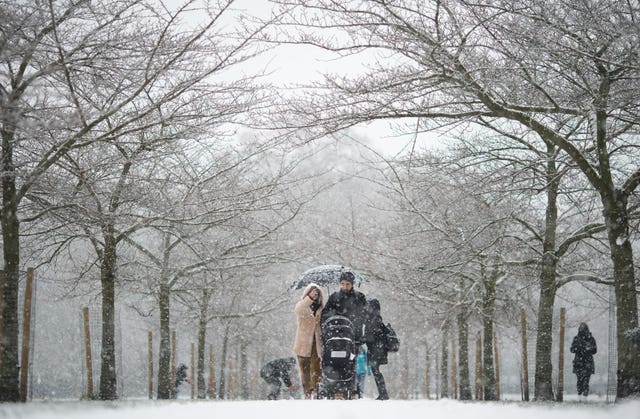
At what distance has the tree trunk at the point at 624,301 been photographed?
348 inches

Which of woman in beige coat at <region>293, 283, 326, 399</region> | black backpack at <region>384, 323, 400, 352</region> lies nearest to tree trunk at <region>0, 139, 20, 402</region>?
woman in beige coat at <region>293, 283, 326, 399</region>

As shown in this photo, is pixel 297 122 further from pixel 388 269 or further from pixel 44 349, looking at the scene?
pixel 44 349

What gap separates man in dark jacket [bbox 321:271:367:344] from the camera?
10.5 metres

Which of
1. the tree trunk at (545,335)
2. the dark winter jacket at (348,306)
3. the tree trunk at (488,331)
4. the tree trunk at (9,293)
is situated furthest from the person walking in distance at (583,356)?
the tree trunk at (9,293)

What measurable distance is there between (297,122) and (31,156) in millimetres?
3730

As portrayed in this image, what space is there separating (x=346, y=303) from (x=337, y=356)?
2.94 ft

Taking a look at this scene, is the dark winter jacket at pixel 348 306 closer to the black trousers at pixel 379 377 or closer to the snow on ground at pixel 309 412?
the black trousers at pixel 379 377

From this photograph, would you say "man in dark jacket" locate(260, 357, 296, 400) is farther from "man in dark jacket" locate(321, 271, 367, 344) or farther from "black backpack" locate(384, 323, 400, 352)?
"man in dark jacket" locate(321, 271, 367, 344)

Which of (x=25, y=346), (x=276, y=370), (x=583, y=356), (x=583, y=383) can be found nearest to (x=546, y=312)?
(x=583, y=356)

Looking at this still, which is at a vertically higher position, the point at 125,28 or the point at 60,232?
the point at 125,28

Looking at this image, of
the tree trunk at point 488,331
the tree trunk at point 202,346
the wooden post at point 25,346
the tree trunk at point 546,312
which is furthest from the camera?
the tree trunk at point 202,346

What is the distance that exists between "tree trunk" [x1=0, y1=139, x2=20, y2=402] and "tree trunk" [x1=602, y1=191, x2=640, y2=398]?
314 inches

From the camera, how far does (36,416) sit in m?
5.61

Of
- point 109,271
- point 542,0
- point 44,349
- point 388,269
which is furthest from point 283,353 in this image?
point 542,0
